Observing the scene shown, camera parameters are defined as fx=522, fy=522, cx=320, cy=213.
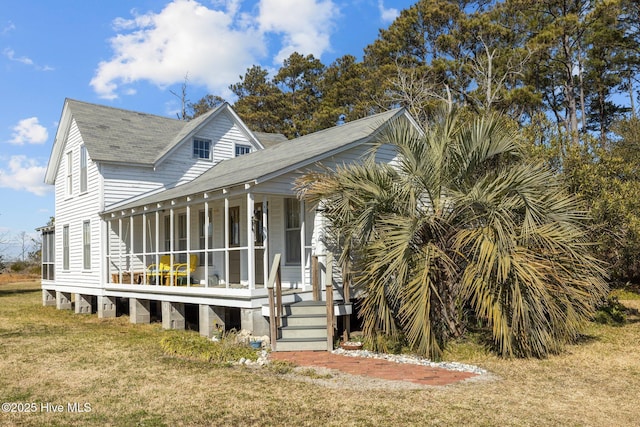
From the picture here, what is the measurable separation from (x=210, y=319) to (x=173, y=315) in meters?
2.41

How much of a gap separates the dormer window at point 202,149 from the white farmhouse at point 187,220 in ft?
0.15

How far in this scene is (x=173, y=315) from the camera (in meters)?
14.3

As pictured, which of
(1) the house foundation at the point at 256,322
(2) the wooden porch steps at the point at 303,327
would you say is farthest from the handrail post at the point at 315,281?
(1) the house foundation at the point at 256,322

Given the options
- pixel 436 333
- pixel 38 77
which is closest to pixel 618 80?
pixel 436 333

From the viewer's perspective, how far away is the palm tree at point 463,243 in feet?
28.7

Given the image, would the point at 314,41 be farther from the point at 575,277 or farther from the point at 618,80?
the point at 575,277

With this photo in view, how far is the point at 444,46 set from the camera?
1122 inches

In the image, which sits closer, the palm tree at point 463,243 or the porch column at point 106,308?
the palm tree at point 463,243

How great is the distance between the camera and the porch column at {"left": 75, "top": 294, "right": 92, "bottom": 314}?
2005 centimetres

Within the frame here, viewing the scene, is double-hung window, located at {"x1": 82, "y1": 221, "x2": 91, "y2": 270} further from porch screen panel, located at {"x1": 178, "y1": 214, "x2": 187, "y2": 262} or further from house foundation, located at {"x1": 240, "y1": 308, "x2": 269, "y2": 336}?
house foundation, located at {"x1": 240, "y1": 308, "x2": 269, "y2": 336}

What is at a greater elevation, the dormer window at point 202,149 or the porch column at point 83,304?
the dormer window at point 202,149

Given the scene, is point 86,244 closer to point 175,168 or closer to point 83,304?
point 83,304

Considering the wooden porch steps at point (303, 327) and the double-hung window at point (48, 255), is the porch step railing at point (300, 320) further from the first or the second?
the double-hung window at point (48, 255)

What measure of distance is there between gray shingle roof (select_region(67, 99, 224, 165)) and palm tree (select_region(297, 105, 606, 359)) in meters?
11.0
